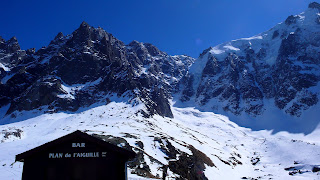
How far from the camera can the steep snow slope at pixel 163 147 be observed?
52438mm

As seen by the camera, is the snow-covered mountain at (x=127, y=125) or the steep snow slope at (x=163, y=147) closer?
the steep snow slope at (x=163, y=147)

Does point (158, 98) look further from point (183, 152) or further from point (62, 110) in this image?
point (183, 152)

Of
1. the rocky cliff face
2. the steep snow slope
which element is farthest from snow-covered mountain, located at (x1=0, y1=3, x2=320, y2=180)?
the rocky cliff face

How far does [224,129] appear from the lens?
561 ft

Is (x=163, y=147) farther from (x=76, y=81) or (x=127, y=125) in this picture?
(x=76, y=81)

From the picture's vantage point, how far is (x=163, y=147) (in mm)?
64875

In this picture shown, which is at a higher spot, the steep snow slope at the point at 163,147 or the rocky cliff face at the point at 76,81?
the rocky cliff face at the point at 76,81

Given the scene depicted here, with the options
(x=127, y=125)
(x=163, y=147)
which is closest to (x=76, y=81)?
(x=127, y=125)

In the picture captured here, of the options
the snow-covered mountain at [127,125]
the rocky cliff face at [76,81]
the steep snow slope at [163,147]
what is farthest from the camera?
the rocky cliff face at [76,81]

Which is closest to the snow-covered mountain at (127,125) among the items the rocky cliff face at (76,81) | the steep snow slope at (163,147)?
the steep snow slope at (163,147)

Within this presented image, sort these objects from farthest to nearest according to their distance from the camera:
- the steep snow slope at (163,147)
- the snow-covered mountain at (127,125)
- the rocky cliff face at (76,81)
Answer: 1. the rocky cliff face at (76,81)
2. the snow-covered mountain at (127,125)
3. the steep snow slope at (163,147)

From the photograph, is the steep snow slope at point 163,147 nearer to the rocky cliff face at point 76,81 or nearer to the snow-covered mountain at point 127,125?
the snow-covered mountain at point 127,125

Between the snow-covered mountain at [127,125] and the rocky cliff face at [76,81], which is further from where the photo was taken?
the rocky cliff face at [76,81]

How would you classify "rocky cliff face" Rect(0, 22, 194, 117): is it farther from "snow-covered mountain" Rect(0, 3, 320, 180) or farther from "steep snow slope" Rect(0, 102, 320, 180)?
"steep snow slope" Rect(0, 102, 320, 180)
